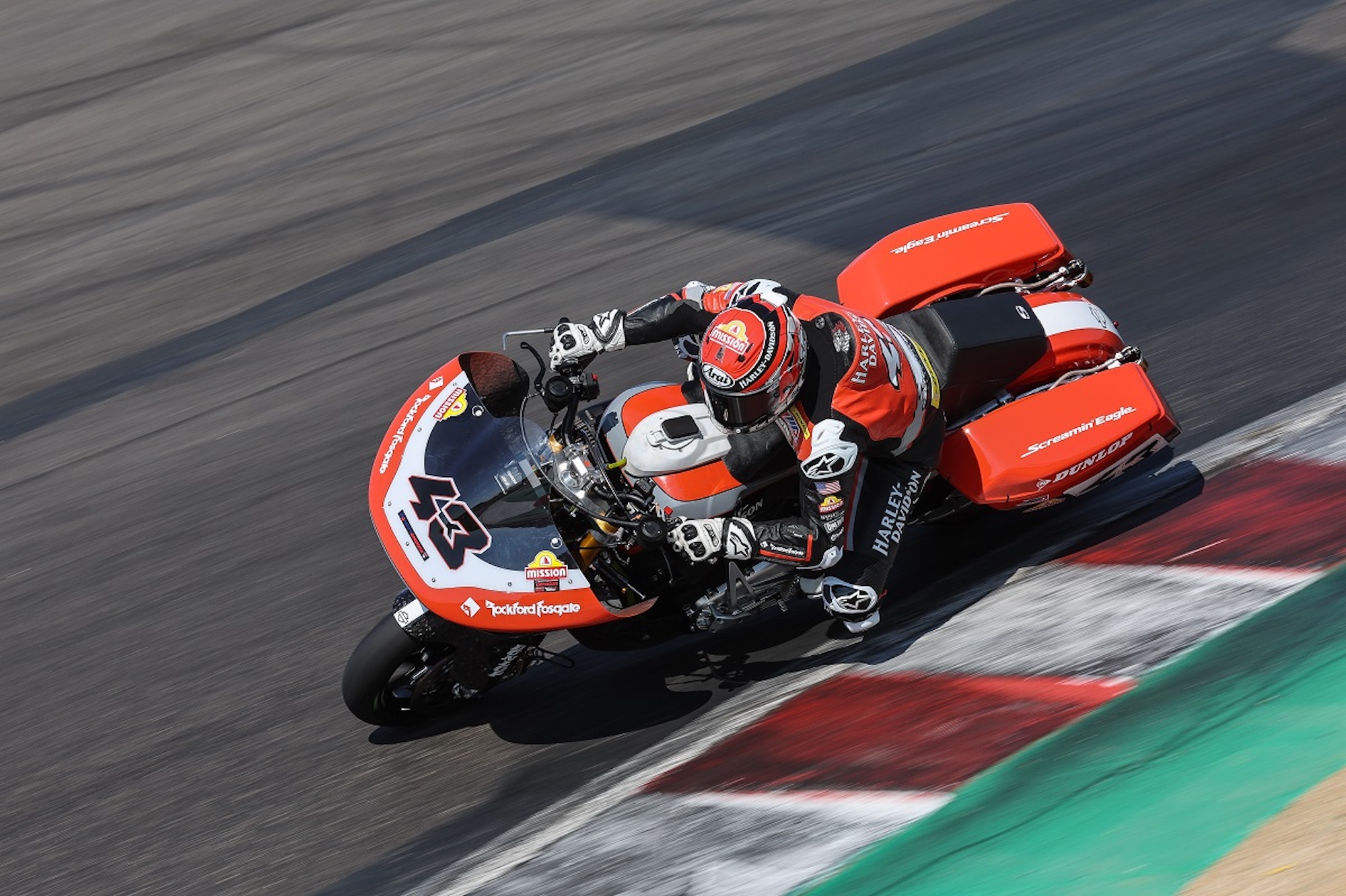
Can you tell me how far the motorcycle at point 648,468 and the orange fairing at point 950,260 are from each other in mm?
11

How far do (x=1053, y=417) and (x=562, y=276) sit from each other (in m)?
4.05

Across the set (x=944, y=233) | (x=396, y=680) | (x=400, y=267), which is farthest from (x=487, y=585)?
(x=400, y=267)

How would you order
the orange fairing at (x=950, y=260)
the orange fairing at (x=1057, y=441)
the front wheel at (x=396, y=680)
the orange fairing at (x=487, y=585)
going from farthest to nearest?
the orange fairing at (x=950, y=260), the orange fairing at (x=1057, y=441), the front wheel at (x=396, y=680), the orange fairing at (x=487, y=585)

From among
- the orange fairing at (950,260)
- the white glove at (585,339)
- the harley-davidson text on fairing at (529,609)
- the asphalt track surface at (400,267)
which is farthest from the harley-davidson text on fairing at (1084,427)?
the harley-davidson text on fairing at (529,609)

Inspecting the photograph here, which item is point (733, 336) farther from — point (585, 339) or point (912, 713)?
point (912, 713)

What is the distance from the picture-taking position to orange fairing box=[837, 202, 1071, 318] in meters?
6.08

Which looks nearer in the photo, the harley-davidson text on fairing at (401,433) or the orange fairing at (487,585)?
the orange fairing at (487,585)

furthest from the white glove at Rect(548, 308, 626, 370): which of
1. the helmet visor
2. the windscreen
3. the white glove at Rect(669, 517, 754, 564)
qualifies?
the white glove at Rect(669, 517, 754, 564)

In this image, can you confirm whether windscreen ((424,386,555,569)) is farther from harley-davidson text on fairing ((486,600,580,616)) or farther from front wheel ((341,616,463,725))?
front wheel ((341,616,463,725))

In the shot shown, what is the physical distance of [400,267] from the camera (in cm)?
935

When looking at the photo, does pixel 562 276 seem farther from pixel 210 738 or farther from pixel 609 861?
pixel 609 861

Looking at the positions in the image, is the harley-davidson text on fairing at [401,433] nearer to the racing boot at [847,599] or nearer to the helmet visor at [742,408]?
the helmet visor at [742,408]

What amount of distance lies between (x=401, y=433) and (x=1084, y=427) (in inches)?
105

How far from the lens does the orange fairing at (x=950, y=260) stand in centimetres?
608
